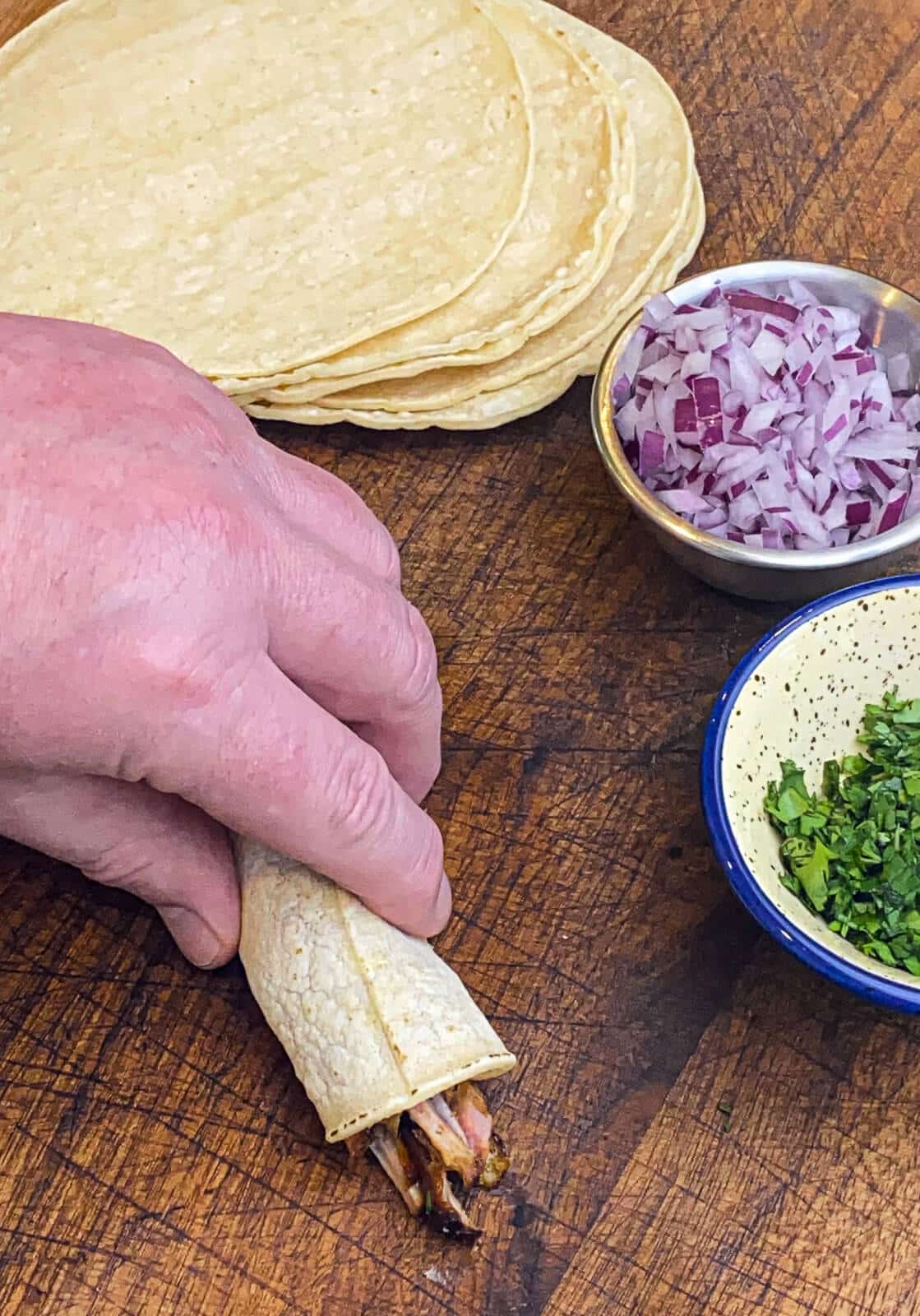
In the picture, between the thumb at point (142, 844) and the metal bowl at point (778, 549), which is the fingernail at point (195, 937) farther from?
the metal bowl at point (778, 549)

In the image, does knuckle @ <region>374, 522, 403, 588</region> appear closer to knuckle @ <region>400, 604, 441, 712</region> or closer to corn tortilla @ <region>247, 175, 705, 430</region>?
knuckle @ <region>400, 604, 441, 712</region>

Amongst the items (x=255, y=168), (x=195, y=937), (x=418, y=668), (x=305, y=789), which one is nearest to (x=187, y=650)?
(x=305, y=789)

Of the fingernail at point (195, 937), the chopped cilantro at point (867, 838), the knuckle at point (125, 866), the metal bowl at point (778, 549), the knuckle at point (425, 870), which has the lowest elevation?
the fingernail at point (195, 937)

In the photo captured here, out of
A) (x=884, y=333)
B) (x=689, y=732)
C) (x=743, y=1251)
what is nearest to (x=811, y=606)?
(x=689, y=732)

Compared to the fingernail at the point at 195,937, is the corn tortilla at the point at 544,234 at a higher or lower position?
higher

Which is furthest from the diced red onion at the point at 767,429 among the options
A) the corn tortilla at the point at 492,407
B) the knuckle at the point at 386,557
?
the knuckle at the point at 386,557

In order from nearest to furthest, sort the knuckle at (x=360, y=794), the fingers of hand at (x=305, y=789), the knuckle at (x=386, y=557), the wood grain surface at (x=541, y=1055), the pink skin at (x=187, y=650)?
the pink skin at (x=187, y=650)
the fingers of hand at (x=305, y=789)
the knuckle at (x=360, y=794)
the wood grain surface at (x=541, y=1055)
the knuckle at (x=386, y=557)

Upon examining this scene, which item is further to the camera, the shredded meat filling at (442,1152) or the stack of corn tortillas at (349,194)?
the stack of corn tortillas at (349,194)

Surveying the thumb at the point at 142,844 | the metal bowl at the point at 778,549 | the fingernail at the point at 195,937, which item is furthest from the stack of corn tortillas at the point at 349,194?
the fingernail at the point at 195,937

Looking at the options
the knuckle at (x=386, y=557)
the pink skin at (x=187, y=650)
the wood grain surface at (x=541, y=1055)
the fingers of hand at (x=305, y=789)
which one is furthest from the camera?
the knuckle at (x=386, y=557)
